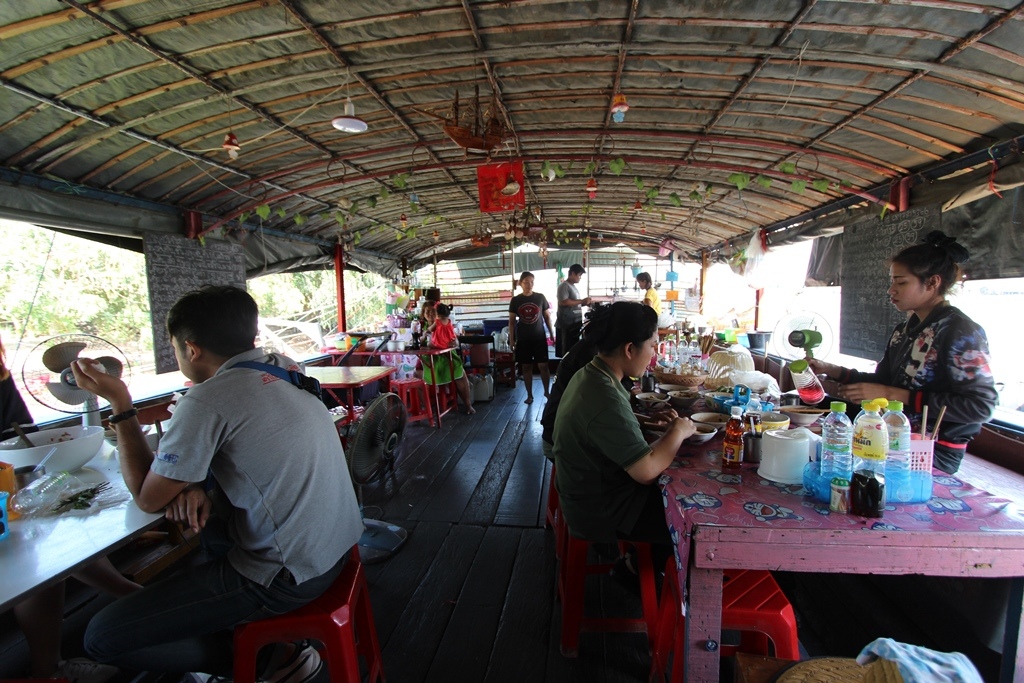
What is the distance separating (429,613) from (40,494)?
1.73 metres

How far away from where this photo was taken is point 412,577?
2646mm

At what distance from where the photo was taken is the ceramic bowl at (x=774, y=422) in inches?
74.9

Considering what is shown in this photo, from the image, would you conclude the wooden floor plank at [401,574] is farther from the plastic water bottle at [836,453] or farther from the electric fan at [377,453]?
the plastic water bottle at [836,453]

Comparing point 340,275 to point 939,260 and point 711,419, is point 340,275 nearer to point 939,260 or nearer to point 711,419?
point 711,419

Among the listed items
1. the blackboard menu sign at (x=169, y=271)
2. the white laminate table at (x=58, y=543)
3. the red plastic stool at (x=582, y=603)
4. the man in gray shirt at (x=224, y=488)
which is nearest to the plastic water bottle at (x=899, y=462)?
the red plastic stool at (x=582, y=603)

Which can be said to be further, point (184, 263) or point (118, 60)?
point (184, 263)

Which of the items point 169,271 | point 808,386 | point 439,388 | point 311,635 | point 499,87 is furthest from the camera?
point 439,388

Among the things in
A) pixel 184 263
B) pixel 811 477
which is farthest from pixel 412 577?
pixel 184 263

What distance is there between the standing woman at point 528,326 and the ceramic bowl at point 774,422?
4461mm

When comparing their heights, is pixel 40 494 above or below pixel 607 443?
below

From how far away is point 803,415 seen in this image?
6.82 ft

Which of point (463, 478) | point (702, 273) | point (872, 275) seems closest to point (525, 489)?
point (463, 478)

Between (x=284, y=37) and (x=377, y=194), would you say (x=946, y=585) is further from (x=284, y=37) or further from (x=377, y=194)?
(x=377, y=194)

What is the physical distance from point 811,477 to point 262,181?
224 inches
